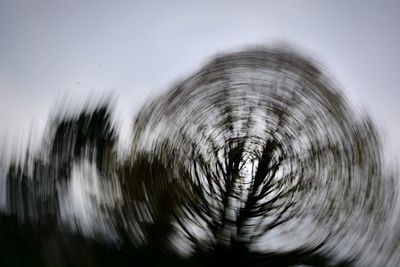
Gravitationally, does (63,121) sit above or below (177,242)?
above

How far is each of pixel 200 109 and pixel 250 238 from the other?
1.05 m

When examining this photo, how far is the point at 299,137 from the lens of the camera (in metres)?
3.34

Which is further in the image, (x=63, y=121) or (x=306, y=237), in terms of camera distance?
(x=306, y=237)

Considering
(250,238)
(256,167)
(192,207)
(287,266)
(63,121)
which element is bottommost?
(287,266)

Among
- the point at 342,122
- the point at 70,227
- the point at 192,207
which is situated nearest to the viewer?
the point at 70,227

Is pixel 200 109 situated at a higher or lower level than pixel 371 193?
higher

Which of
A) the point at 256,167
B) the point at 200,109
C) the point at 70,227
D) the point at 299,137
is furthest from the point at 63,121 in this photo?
the point at 299,137

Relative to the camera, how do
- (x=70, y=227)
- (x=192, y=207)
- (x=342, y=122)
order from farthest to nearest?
(x=192, y=207)
(x=342, y=122)
(x=70, y=227)

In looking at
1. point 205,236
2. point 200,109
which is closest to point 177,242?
point 205,236

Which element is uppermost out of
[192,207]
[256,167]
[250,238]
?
[256,167]

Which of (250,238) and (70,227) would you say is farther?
(250,238)

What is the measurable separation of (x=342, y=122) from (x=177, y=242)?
4.94ft

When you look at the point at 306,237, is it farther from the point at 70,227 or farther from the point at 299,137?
the point at 70,227

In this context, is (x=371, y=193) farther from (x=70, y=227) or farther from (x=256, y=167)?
(x=70, y=227)
